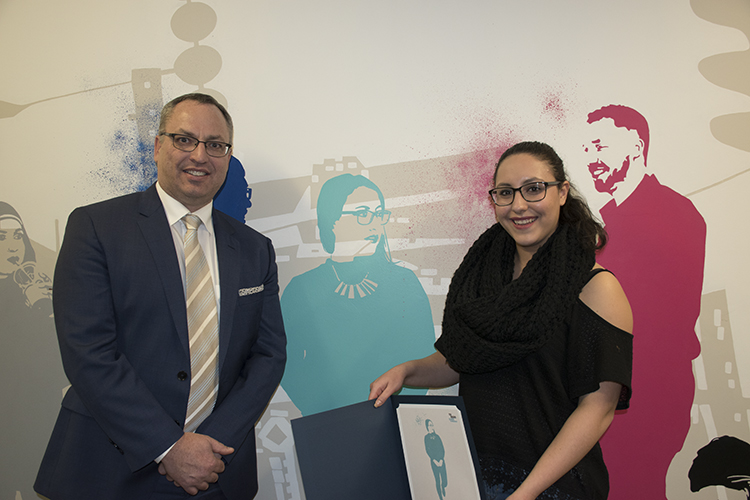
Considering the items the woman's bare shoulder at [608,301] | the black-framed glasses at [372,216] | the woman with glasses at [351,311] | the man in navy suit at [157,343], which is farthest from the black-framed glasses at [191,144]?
the woman's bare shoulder at [608,301]

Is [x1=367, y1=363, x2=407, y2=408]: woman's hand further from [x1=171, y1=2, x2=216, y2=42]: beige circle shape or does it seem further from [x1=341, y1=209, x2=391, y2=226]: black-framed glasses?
[x1=171, y1=2, x2=216, y2=42]: beige circle shape

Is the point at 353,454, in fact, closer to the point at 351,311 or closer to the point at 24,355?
the point at 351,311

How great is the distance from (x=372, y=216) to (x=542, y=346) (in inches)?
46.7

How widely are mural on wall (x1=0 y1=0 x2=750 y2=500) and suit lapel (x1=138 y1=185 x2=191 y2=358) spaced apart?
0.65 m

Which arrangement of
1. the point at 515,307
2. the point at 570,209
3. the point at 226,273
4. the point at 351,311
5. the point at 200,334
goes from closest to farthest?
the point at 515,307, the point at 570,209, the point at 200,334, the point at 226,273, the point at 351,311

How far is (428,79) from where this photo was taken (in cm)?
232

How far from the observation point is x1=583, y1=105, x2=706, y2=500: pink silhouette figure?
7.20ft

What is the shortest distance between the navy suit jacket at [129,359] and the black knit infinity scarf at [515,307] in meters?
0.85

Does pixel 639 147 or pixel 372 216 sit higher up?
pixel 639 147

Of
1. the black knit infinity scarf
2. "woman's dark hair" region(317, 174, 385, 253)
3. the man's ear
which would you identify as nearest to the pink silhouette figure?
the man's ear

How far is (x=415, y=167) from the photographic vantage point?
2.31 meters

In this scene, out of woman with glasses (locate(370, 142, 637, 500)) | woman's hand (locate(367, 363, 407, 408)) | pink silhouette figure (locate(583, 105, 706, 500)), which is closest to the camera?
woman with glasses (locate(370, 142, 637, 500))

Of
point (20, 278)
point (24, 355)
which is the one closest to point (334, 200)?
point (20, 278)

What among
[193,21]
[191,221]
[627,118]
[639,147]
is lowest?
[191,221]
